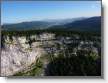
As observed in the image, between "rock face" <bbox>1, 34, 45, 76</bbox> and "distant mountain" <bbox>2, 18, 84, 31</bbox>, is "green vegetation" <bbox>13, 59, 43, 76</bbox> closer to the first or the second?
"rock face" <bbox>1, 34, 45, 76</bbox>

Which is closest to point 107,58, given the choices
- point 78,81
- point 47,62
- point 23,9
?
point 78,81

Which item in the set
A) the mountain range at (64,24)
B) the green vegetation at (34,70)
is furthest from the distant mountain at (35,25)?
the green vegetation at (34,70)

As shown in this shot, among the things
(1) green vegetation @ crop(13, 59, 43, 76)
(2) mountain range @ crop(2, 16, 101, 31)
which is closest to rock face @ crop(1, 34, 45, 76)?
(1) green vegetation @ crop(13, 59, 43, 76)

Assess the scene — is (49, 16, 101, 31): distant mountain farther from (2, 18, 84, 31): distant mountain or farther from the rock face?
the rock face

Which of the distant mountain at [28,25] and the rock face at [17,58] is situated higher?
the distant mountain at [28,25]

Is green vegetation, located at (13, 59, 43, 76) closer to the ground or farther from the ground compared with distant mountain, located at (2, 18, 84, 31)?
closer to the ground

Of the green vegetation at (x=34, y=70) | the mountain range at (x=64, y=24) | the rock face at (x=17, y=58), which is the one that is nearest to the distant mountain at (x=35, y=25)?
the mountain range at (x=64, y=24)

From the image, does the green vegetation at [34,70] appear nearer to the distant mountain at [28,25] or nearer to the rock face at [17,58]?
the rock face at [17,58]

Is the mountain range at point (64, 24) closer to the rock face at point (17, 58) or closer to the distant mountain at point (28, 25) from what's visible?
the distant mountain at point (28, 25)

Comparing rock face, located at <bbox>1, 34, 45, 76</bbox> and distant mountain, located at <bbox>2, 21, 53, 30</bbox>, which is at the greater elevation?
distant mountain, located at <bbox>2, 21, 53, 30</bbox>

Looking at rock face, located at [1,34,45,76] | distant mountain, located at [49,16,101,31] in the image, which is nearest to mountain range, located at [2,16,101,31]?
distant mountain, located at [49,16,101,31]

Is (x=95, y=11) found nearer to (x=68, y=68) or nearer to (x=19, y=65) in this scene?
(x=68, y=68)
